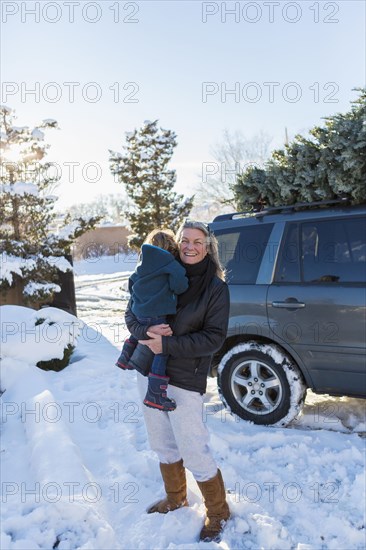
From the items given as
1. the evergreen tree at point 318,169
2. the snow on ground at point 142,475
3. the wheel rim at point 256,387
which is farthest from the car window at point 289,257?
the snow on ground at point 142,475

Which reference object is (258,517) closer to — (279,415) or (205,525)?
(205,525)

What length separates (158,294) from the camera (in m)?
2.45

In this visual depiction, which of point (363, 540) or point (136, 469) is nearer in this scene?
point (363, 540)

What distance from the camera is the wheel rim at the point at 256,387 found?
3.99 meters

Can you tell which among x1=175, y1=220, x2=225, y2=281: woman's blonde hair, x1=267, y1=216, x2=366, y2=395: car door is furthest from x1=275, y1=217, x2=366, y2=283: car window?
x1=175, y1=220, x2=225, y2=281: woman's blonde hair

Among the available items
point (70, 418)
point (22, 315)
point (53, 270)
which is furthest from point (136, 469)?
point (53, 270)

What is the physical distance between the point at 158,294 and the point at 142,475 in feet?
5.21

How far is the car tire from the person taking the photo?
3.89 meters

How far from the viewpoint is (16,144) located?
384 inches

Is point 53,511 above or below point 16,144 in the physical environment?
below

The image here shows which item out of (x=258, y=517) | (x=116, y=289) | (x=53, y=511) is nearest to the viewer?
(x=53, y=511)

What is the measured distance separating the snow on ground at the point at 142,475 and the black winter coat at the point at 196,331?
34.1 inches

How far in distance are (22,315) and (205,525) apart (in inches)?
176

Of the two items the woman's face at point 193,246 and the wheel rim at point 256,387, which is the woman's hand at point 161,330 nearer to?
the woman's face at point 193,246
